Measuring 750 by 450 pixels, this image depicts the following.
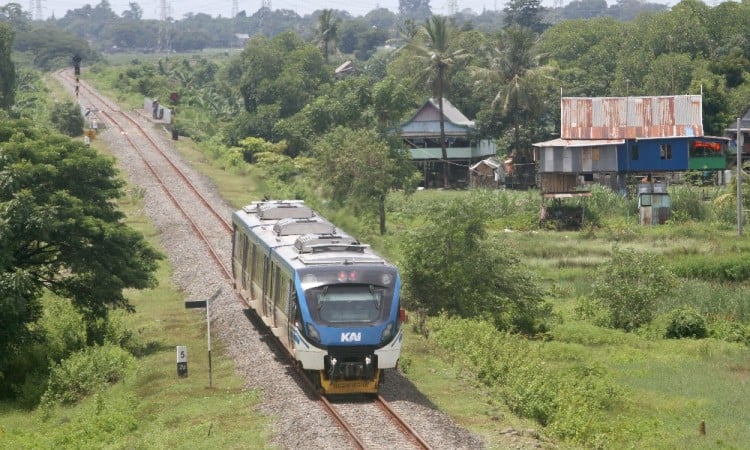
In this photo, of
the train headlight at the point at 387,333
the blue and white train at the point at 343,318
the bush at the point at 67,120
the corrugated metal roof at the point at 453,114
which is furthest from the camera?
the corrugated metal roof at the point at 453,114

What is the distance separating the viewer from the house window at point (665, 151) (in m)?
76.5

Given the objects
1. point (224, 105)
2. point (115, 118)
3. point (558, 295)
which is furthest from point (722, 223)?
point (224, 105)

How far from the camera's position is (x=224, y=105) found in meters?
113

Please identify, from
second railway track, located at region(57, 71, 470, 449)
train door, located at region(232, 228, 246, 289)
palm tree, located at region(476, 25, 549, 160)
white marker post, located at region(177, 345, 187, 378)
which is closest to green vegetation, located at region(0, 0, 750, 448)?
palm tree, located at region(476, 25, 549, 160)

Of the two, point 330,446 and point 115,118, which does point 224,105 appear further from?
point 330,446

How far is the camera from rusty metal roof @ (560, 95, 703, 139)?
76.5 meters

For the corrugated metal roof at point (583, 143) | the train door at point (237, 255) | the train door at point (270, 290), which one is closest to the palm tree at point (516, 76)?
the corrugated metal roof at point (583, 143)

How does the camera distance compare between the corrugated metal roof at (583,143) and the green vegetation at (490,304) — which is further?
the corrugated metal roof at (583,143)

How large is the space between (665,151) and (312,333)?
56.0 m

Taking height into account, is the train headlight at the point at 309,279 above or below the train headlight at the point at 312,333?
above

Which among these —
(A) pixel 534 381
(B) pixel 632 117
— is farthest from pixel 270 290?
(B) pixel 632 117

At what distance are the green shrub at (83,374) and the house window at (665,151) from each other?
172 ft

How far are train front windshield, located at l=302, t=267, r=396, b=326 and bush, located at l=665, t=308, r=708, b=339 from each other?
63.1 feet

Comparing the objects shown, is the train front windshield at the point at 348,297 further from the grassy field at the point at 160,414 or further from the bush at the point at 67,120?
the bush at the point at 67,120
